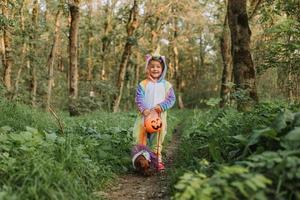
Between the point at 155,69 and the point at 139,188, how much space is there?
88.4 inches

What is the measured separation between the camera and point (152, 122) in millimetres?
7758

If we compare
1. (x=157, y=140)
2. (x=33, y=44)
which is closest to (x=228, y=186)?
(x=157, y=140)

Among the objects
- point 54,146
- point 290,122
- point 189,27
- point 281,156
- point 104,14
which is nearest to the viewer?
point 281,156

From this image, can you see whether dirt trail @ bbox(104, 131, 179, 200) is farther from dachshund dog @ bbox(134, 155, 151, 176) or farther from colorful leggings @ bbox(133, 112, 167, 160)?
colorful leggings @ bbox(133, 112, 167, 160)

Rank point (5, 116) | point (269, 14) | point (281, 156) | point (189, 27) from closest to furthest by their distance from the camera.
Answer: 1. point (281, 156)
2. point (5, 116)
3. point (269, 14)
4. point (189, 27)

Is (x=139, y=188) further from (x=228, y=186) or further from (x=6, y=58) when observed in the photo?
(x=6, y=58)

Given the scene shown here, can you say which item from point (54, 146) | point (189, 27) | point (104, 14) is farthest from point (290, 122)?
point (189, 27)

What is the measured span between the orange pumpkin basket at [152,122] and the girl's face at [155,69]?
665 millimetres

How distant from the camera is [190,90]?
181 ft

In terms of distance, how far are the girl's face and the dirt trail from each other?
179 centimetres

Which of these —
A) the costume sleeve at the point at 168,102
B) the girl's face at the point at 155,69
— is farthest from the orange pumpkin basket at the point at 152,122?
the girl's face at the point at 155,69

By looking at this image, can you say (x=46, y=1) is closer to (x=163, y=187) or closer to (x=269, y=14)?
(x=269, y=14)

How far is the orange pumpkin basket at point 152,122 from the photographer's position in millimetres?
7754

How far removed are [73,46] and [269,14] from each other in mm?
8430
